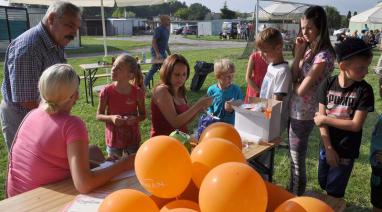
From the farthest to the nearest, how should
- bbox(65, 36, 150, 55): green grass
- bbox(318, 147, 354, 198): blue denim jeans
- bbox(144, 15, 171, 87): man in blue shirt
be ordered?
bbox(65, 36, 150, 55): green grass, bbox(144, 15, 171, 87): man in blue shirt, bbox(318, 147, 354, 198): blue denim jeans

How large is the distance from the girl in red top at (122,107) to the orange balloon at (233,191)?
2.08 meters

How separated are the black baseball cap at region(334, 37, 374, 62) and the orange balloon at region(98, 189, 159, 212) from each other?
1751 mm

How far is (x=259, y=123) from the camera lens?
2617 millimetres

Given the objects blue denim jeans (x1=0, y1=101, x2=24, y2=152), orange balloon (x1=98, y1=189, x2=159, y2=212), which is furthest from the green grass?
orange balloon (x1=98, y1=189, x2=159, y2=212)

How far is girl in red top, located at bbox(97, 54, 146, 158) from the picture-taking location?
323 cm

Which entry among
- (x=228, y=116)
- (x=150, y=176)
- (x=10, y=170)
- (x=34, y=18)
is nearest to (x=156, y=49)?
(x=228, y=116)

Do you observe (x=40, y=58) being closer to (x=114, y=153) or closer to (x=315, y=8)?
(x=114, y=153)

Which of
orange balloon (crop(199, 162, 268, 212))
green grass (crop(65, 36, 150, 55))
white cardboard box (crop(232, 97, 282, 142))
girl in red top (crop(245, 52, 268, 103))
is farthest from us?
green grass (crop(65, 36, 150, 55))

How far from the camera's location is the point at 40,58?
2701 mm

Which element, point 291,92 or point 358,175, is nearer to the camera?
point 291,92

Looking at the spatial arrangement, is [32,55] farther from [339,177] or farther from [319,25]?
[339,177]

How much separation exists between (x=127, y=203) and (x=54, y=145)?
2.46ft

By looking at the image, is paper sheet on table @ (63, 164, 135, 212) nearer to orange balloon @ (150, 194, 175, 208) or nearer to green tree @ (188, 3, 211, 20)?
orange balloon @ (150, 194, 175, 208)

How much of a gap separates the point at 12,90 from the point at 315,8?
2.54 m
